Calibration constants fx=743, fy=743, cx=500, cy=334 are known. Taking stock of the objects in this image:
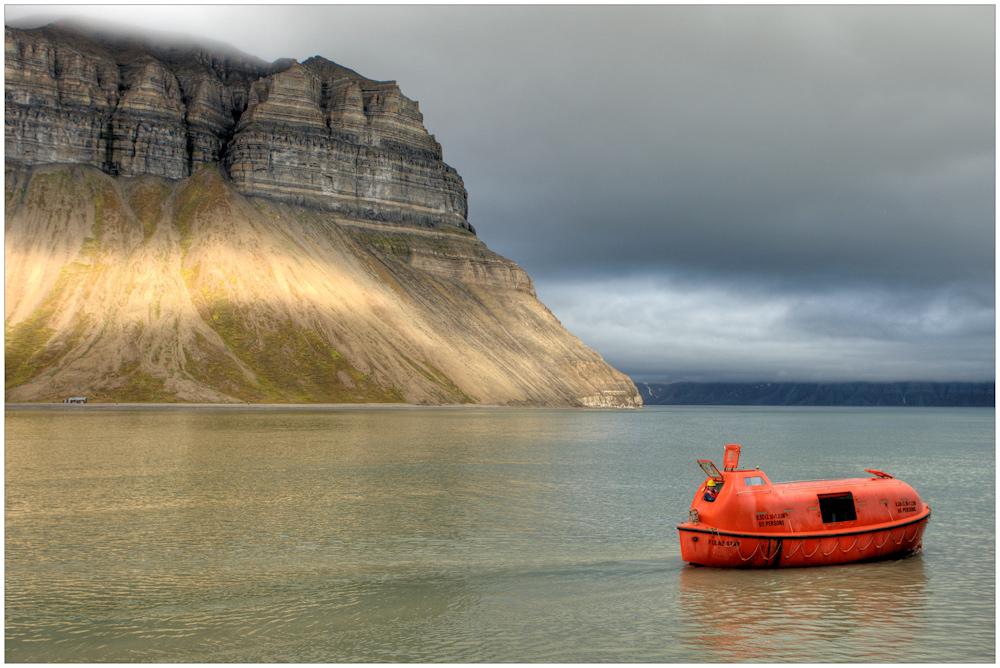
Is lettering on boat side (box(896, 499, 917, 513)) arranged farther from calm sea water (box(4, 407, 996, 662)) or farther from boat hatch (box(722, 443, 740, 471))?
boat hatch (box(722, 443, 740, 471))

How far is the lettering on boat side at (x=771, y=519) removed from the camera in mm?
25797

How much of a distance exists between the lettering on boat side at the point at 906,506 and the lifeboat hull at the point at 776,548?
1252mm

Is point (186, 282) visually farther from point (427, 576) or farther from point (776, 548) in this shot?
point (776, 548)

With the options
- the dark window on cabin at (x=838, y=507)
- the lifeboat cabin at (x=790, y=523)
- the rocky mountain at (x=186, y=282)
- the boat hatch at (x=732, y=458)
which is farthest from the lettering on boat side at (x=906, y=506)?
the rocky mountain at (x=186, y=282)

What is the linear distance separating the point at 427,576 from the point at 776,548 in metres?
12.0

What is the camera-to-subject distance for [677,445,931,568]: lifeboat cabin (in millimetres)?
25547

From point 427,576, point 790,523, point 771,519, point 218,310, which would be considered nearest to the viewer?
point 427,576

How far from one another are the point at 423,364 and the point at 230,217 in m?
61.0

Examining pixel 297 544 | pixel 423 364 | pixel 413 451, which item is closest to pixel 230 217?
pixel 423 364

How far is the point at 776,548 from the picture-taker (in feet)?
84.2

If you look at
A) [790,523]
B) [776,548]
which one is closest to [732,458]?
[790,523]

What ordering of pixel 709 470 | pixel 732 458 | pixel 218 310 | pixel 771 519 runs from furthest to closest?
pixel 218 310 < pixel 709 470 < pixel 732 458 < pixel 771 519

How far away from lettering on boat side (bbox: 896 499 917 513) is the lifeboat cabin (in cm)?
4

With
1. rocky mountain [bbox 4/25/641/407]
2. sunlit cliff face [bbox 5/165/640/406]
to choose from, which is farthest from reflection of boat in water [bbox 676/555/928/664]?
sunlit cliff face [bbox 5/165/640/406]
